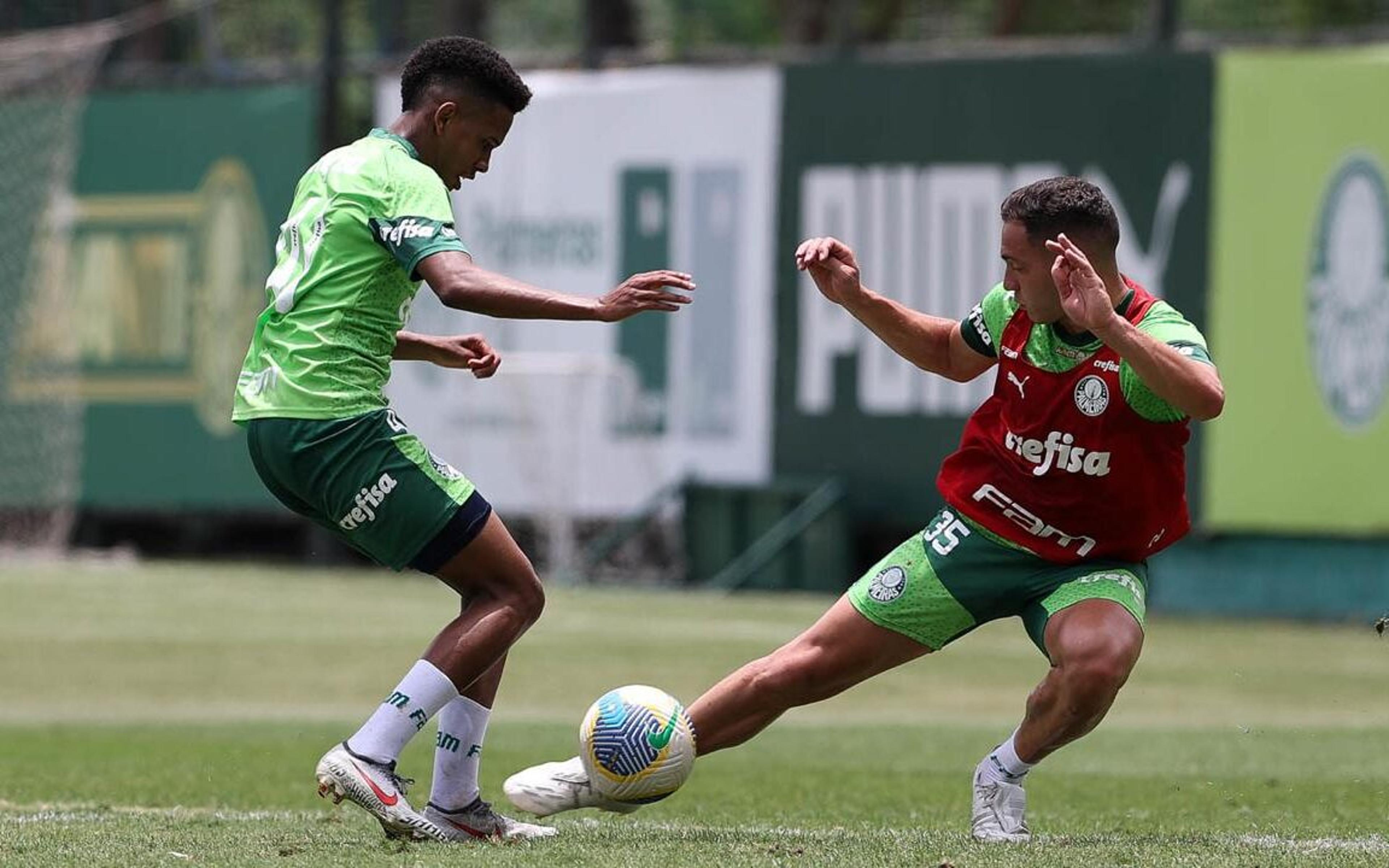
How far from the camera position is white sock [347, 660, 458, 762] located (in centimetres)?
743

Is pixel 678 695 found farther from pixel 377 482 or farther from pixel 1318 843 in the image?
pixel 377 482

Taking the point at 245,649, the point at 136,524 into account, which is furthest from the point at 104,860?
the point at 136,524

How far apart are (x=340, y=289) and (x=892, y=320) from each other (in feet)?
6.59

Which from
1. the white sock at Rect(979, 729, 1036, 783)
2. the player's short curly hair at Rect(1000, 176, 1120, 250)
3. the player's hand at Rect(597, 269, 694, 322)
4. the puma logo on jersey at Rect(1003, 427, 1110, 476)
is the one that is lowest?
the white sock at Rect(979, 729, 1036, 783)

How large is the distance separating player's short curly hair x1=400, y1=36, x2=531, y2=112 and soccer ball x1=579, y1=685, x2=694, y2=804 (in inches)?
78.0

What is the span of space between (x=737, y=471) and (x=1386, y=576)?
6.46 metres

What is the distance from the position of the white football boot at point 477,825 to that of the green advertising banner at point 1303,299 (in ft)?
44.9

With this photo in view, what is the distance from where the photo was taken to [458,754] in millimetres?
7840

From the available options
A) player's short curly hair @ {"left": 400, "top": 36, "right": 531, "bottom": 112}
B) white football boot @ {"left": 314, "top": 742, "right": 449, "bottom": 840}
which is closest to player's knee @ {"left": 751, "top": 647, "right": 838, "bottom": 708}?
white football boot @ {"left": 314, "top": 742, "right": 449, "bottom": 840}

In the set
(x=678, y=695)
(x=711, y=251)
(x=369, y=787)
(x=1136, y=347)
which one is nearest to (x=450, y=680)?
(x=369, y=787)

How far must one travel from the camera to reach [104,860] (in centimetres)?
703

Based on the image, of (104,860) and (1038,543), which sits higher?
(1038,543)

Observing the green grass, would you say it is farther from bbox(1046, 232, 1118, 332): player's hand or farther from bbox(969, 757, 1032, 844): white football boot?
bbox(1046, 232, 1118, 332): player's hand

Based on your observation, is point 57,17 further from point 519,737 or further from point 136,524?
point 519,737
